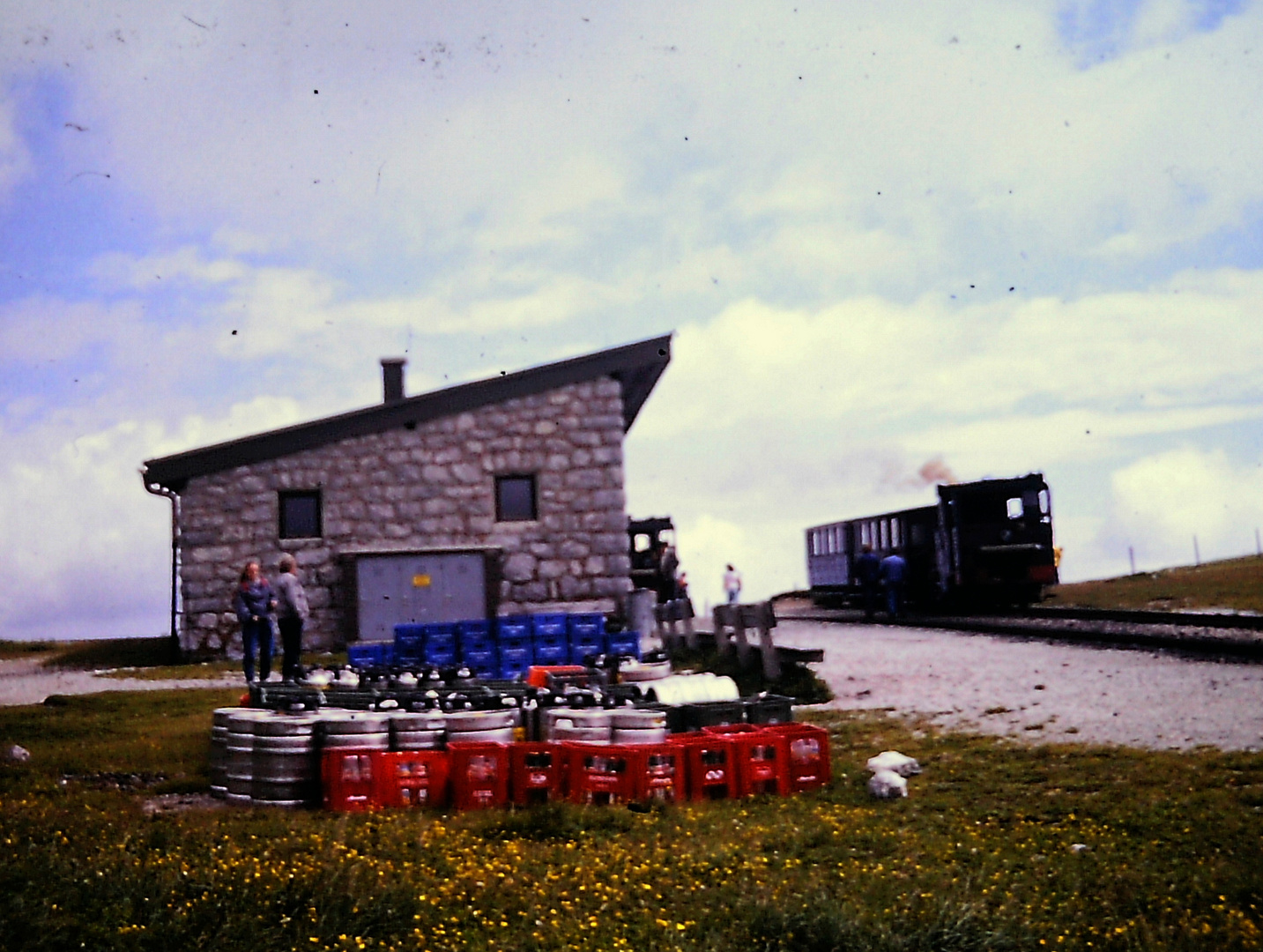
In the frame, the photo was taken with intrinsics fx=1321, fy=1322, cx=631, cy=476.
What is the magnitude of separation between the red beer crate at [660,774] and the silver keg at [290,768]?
2474 millimetres

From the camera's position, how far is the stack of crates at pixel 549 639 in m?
19.7

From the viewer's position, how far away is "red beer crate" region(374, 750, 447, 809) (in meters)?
9.54

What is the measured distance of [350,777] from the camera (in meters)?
9.59

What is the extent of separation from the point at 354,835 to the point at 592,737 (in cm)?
215

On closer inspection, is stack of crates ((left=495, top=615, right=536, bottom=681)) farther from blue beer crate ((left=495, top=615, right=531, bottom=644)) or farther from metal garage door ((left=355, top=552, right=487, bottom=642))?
metal garage door ((left=355, top=552, right=487, bottom=642))

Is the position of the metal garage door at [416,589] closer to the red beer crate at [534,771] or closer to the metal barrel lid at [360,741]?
the metal barrel lid at [360,741]

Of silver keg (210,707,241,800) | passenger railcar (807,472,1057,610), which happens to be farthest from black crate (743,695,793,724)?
passenger railcar (807,472,1057,610)

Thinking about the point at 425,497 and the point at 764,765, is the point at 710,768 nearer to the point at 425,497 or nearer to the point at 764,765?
the point at 764,765

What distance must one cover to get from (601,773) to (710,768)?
0.81 m

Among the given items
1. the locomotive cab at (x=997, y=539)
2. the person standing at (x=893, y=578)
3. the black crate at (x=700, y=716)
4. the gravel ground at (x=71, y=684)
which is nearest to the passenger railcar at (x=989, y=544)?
the locomotive cab at (x=997, y=539)

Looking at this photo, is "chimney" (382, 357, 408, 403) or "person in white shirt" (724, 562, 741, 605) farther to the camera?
"person in white shirt" (724, 562, 741, 605)

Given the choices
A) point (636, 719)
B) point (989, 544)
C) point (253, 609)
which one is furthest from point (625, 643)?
point (989, 544)

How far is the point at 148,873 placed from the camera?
700cm

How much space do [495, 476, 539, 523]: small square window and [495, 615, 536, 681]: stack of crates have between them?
21.3 ft
